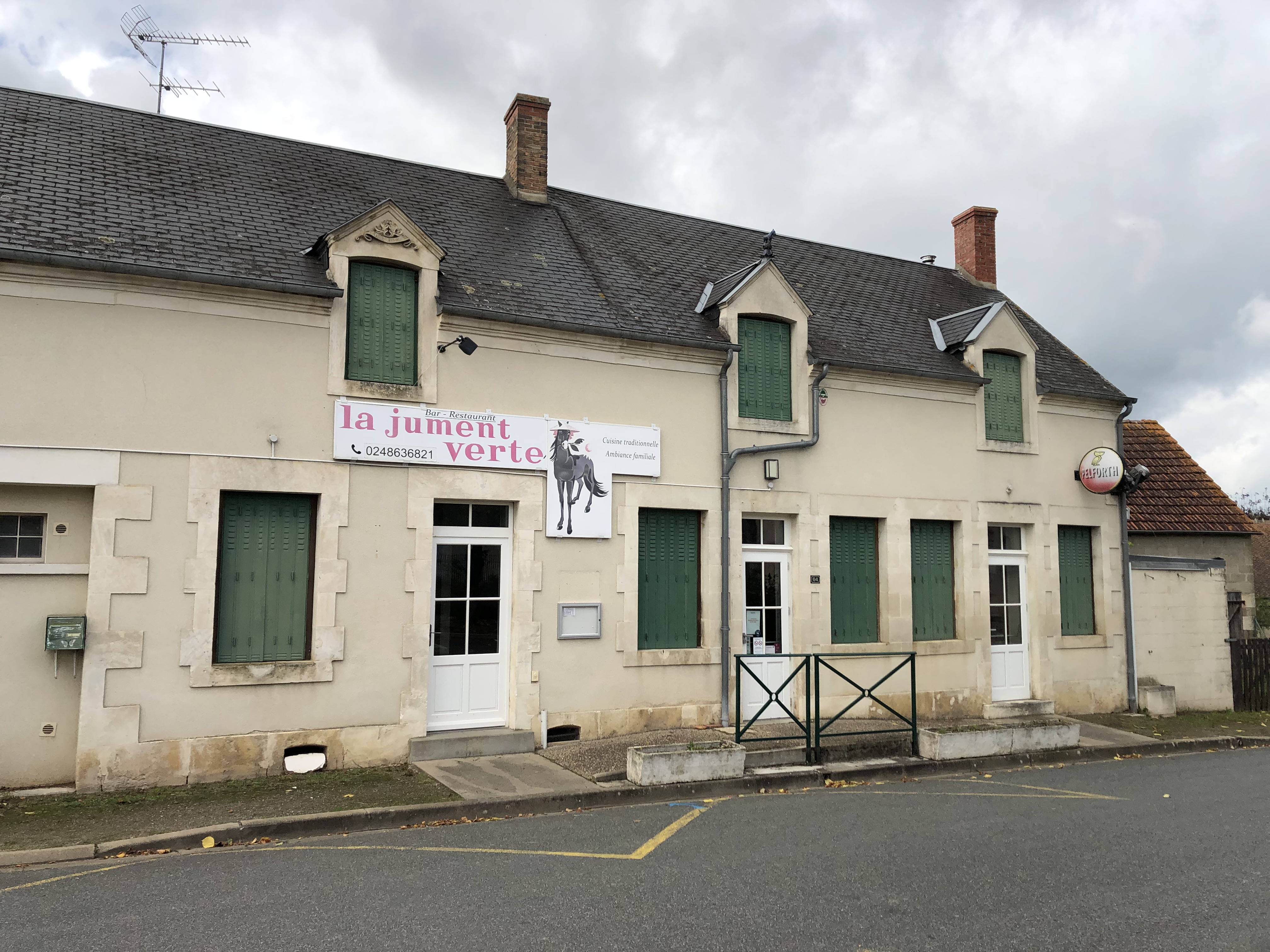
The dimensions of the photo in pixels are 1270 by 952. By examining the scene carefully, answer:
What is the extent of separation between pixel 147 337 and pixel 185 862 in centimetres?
476

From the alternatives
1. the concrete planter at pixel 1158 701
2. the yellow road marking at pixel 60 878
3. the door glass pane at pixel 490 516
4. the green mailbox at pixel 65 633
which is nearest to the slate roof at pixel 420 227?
the door glass pane at pixel 490 516

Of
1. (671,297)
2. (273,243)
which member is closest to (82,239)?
(273,243)

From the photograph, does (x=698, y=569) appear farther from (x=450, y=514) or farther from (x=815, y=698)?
(x=450, y=514)

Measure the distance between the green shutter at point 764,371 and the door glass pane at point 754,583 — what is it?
182cm

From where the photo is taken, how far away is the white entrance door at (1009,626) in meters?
13.4

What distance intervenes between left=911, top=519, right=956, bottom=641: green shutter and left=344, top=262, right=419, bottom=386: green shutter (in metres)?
6.99

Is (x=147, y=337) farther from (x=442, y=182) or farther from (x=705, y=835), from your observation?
(x=705, y=835)

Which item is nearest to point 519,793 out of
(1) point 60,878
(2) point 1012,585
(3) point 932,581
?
(1) point 60,878

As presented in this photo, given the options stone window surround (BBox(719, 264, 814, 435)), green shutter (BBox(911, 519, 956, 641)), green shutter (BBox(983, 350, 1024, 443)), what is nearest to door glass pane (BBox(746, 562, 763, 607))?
stone window surround (BBox(719, 264, 814, 435))

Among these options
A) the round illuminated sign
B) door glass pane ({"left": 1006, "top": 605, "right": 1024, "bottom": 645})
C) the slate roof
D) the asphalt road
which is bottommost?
the asphalt road

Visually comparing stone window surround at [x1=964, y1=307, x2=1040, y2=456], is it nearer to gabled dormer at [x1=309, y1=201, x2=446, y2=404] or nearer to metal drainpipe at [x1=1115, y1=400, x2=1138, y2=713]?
metal drainpipe at [x1=1115, y1=400, x2=1138, y2=713]

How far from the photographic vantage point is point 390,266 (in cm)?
994

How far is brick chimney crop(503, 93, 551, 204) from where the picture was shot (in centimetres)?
1311

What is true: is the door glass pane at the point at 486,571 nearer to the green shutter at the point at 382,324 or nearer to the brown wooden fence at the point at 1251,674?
the green shutter at the point at 382,324
